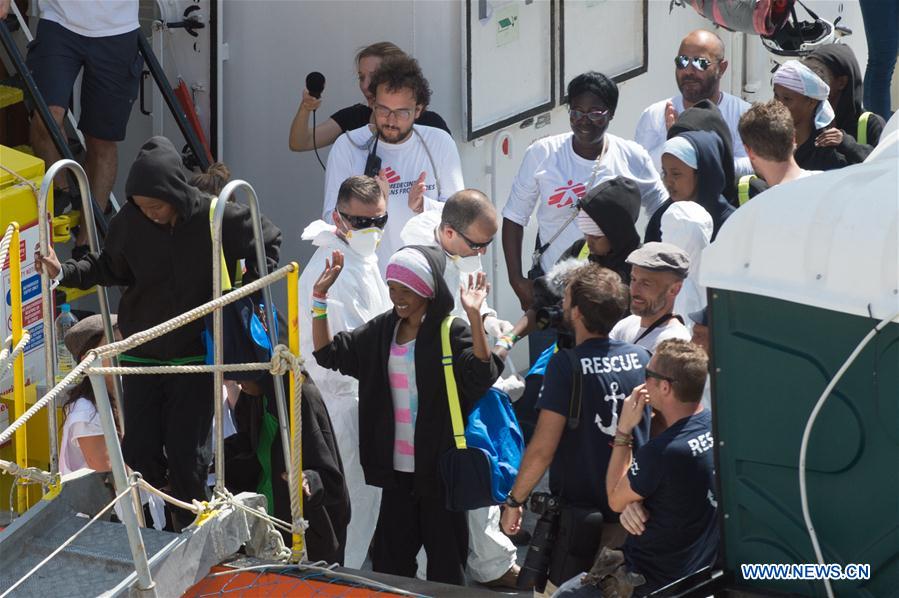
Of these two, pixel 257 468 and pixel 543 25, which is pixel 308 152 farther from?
pixel 257 468

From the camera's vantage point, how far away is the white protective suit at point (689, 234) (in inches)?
209

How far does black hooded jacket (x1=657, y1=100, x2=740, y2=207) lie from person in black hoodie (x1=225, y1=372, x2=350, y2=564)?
2.23 metres

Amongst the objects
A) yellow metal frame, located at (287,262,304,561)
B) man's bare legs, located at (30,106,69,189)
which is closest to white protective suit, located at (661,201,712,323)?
yellow metal frame, located at (287,262,304,561)

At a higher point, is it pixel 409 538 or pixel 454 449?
pixel 454 449

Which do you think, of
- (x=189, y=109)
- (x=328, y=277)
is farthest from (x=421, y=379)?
(x=189, y=109)

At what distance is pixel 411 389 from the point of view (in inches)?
194

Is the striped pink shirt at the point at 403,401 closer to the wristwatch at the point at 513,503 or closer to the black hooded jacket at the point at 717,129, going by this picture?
the wristwatch at the point at 513,503

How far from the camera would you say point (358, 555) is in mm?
5395

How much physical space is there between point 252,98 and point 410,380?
3310 millimetres

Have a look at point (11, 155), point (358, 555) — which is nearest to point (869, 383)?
point (358, 555)

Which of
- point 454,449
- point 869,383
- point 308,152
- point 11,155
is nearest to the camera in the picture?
point 869,383

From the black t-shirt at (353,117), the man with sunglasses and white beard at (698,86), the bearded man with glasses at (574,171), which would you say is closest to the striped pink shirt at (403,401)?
the bearded man with glasses at (574,171)

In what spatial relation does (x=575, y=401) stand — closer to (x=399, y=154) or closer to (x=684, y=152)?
(x=684, y=152)

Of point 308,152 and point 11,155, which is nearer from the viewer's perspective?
point 11,155
